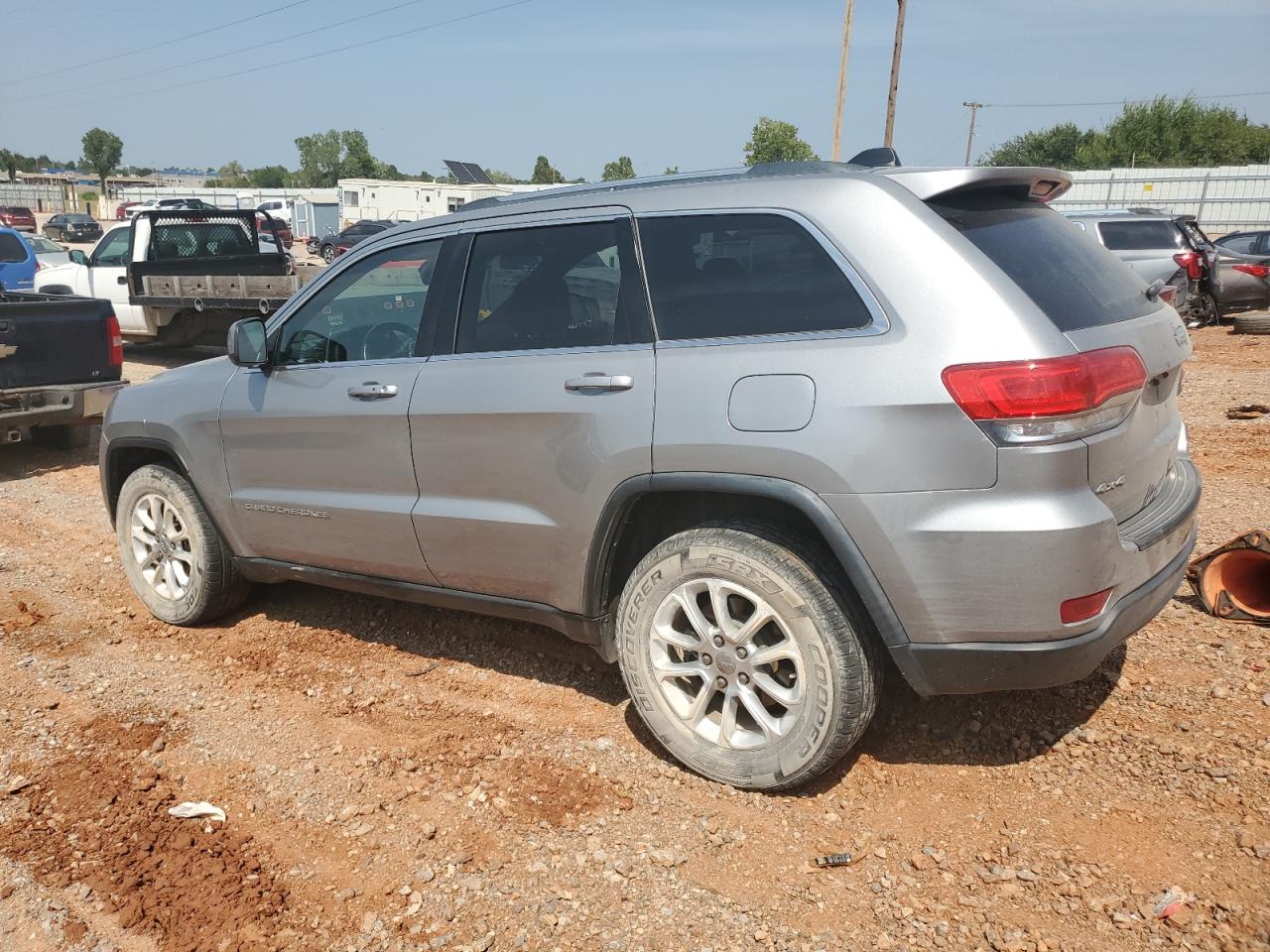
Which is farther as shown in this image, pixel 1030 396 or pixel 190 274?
pixel 190 274

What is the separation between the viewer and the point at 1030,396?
8.52ft

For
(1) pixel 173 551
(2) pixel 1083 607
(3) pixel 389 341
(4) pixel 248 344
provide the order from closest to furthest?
(2) pixel 1083 607
(3) pixel 389 341
(4) pixel 248 344
(1) pixel 173 551

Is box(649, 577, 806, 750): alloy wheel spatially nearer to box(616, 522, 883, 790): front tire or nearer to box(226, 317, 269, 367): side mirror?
box(616, 522, 883, 790): front tire

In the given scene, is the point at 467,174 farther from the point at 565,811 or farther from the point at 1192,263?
the point at 565,811

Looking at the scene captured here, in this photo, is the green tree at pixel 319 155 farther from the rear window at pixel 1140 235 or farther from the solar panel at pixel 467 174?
the rear window at pixel 1140 235

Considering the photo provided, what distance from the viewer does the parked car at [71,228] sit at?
165 feet

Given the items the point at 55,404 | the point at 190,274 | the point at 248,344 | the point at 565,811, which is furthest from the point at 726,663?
the point at 190,274

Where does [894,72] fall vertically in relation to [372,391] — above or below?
above

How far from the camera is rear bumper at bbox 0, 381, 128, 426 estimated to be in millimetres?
7645

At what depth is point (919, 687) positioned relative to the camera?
2887 millimetres

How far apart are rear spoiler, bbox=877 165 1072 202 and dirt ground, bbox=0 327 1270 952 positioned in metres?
1.85

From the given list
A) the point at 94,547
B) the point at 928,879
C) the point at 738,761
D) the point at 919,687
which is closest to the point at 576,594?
the point at 738,761

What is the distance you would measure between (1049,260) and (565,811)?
7.45ft

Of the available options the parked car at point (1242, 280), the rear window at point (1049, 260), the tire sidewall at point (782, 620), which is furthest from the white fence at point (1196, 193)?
the tire sidewall at point (782, 620)
